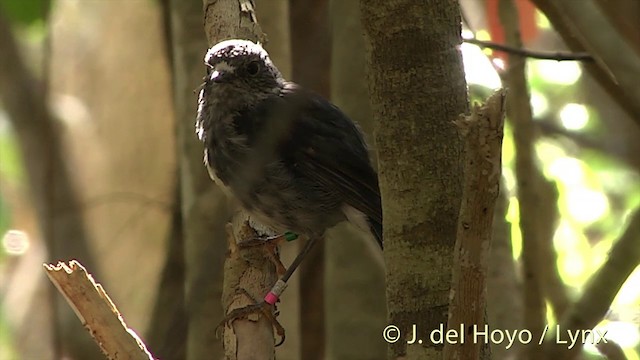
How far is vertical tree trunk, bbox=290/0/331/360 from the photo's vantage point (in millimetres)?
4012

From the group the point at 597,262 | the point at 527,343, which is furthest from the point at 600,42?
the point at 597,262

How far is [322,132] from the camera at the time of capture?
9.64ft

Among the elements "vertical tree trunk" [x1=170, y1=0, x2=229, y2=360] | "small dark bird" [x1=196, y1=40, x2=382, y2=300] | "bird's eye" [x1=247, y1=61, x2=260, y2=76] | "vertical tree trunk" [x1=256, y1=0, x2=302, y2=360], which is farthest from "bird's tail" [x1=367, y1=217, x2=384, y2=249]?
"bird's eye" [x1=247, y1=61, x2=260, y2=76]

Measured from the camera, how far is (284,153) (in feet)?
9.66

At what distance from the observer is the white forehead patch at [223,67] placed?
2.82 m

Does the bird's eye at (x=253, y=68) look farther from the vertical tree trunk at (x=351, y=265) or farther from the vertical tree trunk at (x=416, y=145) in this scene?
the vertical tree trunk at (x=416, y=145)

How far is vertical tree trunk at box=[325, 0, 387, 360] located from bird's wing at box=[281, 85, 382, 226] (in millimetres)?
319

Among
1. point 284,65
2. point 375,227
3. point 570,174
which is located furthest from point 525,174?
point 570,174

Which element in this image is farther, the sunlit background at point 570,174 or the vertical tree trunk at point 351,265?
the sunlit background at point 570,174

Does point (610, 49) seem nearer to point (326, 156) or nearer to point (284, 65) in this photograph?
point (326, 156)

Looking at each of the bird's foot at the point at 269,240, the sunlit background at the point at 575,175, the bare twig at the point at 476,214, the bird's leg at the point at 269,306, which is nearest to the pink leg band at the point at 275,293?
the bird's leg at the point at 269,306

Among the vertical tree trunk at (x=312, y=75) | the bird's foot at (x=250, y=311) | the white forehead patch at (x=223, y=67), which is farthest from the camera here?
the vertical tree trunk at (x=312, y=75)

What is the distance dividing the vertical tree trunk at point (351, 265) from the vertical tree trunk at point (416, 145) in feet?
4.55

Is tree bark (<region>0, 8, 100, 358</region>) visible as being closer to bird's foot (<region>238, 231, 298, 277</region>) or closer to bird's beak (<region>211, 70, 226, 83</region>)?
bird's beak (<region>211, 70, 226, 83</region>)
